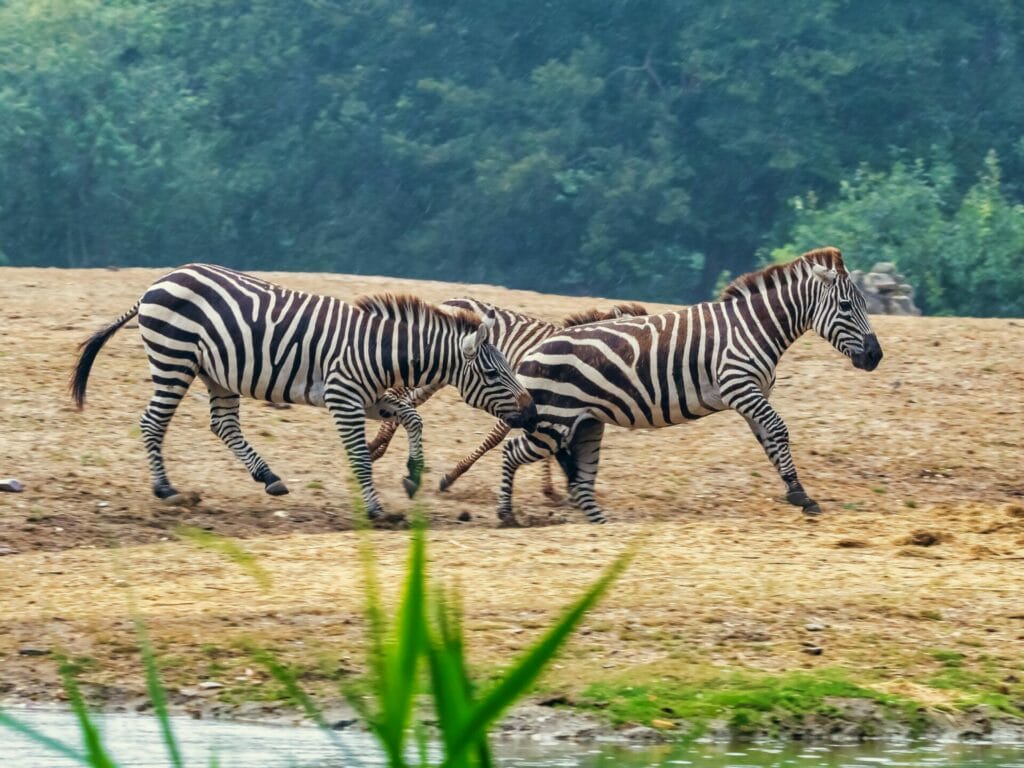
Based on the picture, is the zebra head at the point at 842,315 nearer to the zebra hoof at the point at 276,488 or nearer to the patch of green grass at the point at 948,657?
the zebra hoof at the point at 276,488

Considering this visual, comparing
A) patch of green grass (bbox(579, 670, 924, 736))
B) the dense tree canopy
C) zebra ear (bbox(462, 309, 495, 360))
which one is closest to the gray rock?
zebra ear (bbox(462, 309, 495, 360))

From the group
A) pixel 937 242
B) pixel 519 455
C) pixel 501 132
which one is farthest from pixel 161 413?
pixel 501 132

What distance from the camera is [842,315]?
12.5 metres

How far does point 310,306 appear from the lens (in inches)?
489

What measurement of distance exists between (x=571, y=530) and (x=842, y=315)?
261 centimetres

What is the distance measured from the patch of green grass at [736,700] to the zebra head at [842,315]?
5.27m

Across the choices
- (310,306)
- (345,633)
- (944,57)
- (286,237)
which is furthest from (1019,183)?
(345,633)

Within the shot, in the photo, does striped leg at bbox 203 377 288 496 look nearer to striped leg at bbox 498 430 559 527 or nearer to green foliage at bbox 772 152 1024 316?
striped leg at bbox 498 430 559 527

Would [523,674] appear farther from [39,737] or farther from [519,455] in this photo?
[519,455]

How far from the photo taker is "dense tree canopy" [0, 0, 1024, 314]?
41.8m

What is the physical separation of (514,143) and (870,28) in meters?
8.38

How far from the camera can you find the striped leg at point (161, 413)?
480 inches

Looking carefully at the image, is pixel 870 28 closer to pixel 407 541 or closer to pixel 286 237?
pixel 286 237

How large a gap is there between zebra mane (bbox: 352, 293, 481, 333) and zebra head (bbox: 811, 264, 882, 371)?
7.38ft
